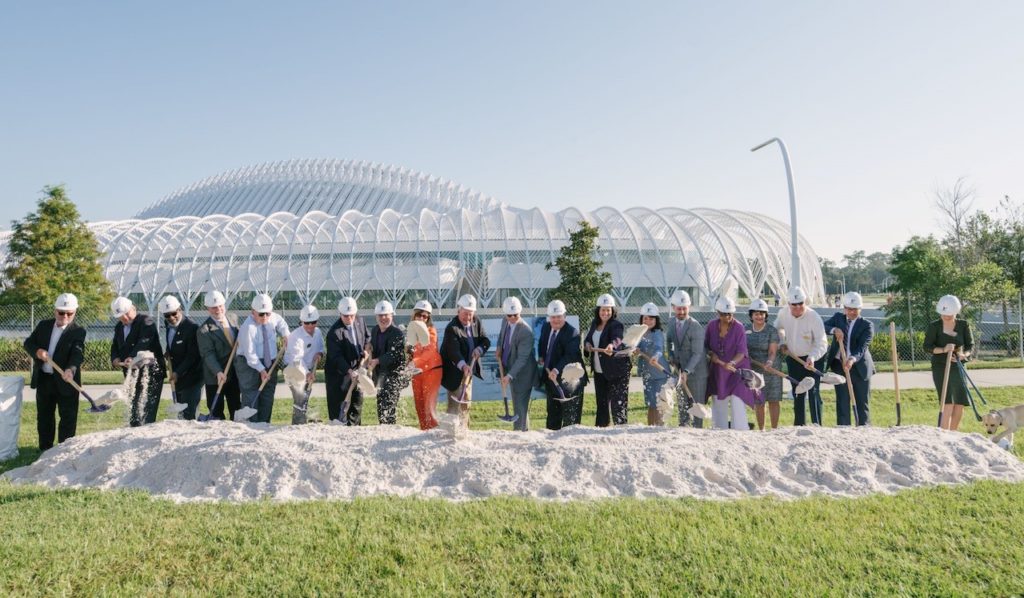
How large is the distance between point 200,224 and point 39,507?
119 feet

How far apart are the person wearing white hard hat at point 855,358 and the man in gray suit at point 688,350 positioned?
1811mm

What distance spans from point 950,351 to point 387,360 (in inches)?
289

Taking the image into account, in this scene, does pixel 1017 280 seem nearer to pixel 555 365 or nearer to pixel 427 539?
pixel 555 365

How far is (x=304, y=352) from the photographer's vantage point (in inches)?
336

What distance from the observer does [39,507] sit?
5230mm

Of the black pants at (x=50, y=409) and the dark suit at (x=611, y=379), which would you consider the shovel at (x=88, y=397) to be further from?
the dark suit at (x=611, y=379)

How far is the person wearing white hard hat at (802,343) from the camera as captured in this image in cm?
838

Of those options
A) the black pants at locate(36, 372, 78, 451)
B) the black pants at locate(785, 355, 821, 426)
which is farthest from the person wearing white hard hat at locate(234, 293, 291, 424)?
the black pants at locate(785, 355, 821, 426)

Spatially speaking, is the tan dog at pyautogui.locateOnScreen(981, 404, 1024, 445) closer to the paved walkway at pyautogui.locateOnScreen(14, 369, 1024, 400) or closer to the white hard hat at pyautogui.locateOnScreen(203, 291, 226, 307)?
the paved walkway at pyautogui.locateOnScreen(14, 369, 1024, 400)

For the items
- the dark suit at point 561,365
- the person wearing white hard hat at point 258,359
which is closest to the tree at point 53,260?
the person wearing white hard hat at point 258,359

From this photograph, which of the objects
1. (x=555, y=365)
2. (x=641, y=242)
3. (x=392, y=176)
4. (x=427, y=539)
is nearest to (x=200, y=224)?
(x=392, y=176)

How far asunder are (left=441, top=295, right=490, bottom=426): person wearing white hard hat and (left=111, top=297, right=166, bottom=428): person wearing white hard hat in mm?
4019

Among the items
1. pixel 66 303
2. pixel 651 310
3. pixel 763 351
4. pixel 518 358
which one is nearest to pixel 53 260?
pixel 66 303

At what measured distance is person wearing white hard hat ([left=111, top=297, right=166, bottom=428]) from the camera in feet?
28.5
